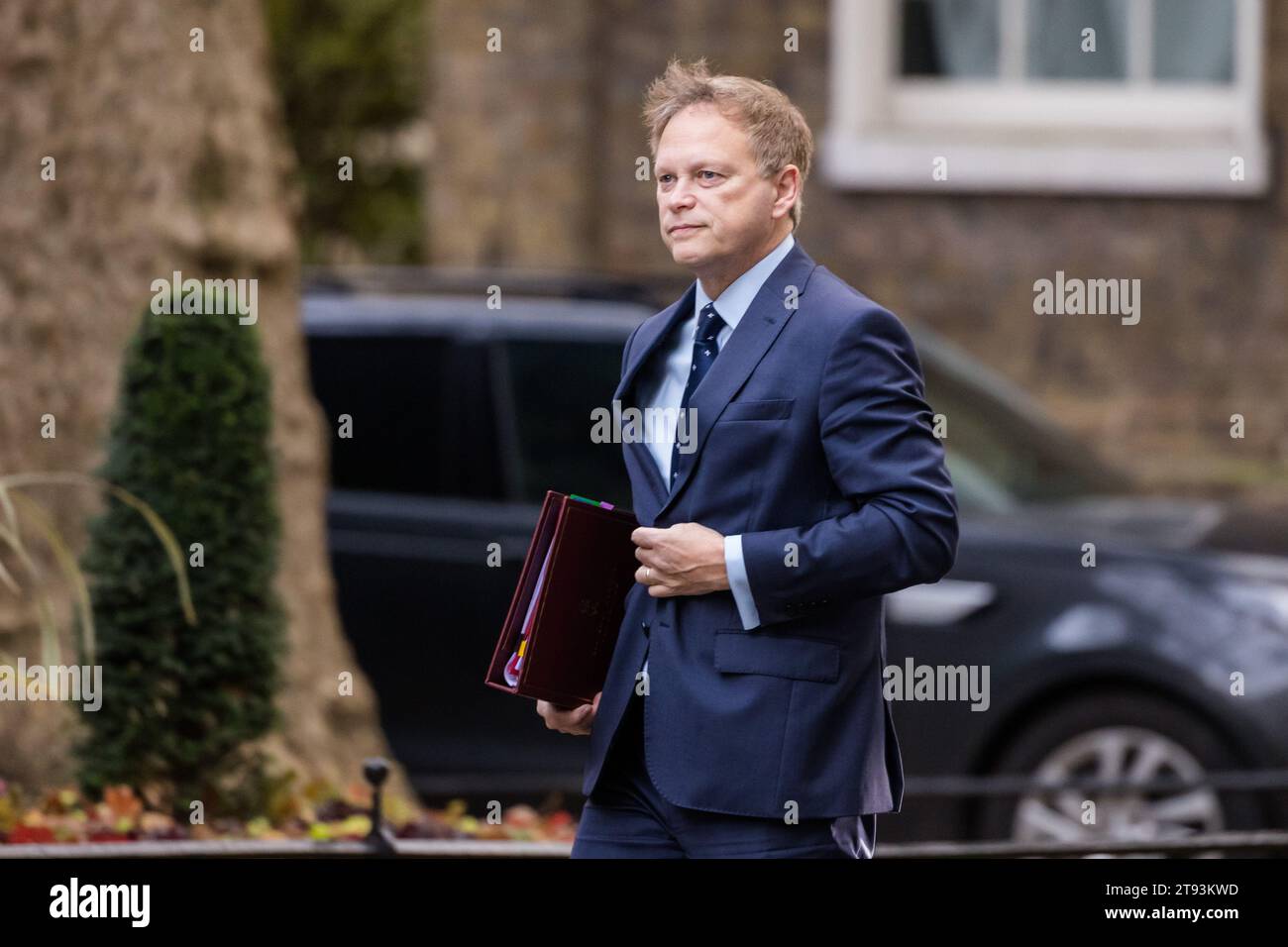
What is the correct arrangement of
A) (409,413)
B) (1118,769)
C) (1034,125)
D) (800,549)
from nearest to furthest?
(800,549), (1118,769), (409,413), (1034,125)

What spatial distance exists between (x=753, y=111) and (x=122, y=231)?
11.0ft

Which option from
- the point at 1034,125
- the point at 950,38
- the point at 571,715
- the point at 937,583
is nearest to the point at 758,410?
the point at 571,715

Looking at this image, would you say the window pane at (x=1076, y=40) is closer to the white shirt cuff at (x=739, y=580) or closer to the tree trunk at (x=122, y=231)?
the tree trunk at (x=122, y=231)

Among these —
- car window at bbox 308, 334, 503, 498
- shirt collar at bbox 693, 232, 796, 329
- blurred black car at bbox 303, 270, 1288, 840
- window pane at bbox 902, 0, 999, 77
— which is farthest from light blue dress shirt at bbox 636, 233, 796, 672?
window pane at bbox 902, 0, 999, 77

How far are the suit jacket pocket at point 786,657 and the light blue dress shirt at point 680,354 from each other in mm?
30

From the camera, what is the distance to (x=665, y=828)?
3109 millimetres

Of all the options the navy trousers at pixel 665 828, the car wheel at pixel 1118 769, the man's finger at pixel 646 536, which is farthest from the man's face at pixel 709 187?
the car wheel at pixel 1118 769

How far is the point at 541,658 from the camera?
3.21 metres

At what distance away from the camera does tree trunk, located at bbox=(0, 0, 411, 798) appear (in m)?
5.86

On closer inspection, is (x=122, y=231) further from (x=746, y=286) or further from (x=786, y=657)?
(x=786, y=657)

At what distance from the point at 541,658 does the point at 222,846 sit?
158 cm

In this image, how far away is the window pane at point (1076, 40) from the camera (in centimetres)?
1191

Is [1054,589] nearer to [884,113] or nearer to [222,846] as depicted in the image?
[222,846]
